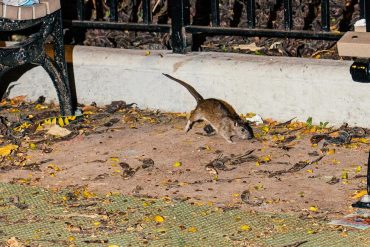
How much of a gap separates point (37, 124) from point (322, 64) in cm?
201

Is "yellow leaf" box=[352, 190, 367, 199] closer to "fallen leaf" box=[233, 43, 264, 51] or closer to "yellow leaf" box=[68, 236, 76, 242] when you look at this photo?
"yellow leaf" box=[68, 236, 76, 242]

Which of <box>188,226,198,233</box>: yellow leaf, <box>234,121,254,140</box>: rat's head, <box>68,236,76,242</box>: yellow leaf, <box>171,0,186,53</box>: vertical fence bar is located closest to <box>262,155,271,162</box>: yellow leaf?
<box>234,121,254,140</box>: rat's head

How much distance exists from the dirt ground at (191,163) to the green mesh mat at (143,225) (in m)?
0.16

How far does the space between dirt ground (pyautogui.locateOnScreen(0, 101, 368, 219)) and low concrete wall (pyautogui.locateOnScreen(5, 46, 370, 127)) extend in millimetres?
115

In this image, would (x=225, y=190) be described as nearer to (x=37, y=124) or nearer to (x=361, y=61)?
(x=361, y=61)

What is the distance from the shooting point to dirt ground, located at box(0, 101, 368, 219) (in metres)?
6.15

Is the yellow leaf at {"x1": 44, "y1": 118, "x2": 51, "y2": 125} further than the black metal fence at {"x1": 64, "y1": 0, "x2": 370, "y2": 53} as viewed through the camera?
Yes

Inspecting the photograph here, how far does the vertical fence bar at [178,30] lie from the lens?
7.99 metres

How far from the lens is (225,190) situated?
20.6ft

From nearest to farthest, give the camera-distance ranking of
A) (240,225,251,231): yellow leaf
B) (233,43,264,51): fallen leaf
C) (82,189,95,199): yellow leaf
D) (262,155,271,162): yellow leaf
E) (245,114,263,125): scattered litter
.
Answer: (240,225,251,231): yellow leaf, (82,189,95,199): yellow leaf, (262,155,271,162): yellow leaf, (245,114,263,125): scattered litter, (233,43,264,51): fallen leaf

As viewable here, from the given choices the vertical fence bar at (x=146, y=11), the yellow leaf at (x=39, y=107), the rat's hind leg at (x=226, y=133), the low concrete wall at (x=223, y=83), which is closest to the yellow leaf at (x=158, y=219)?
the rat's hind leg at (x=226, y=133)

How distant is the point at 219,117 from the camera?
291 inches

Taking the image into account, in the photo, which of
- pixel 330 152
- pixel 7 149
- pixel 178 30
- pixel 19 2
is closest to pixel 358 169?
pixel 330 152

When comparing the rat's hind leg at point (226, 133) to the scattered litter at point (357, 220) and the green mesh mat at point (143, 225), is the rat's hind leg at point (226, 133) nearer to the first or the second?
the green mesh mat at point (143, 225)
